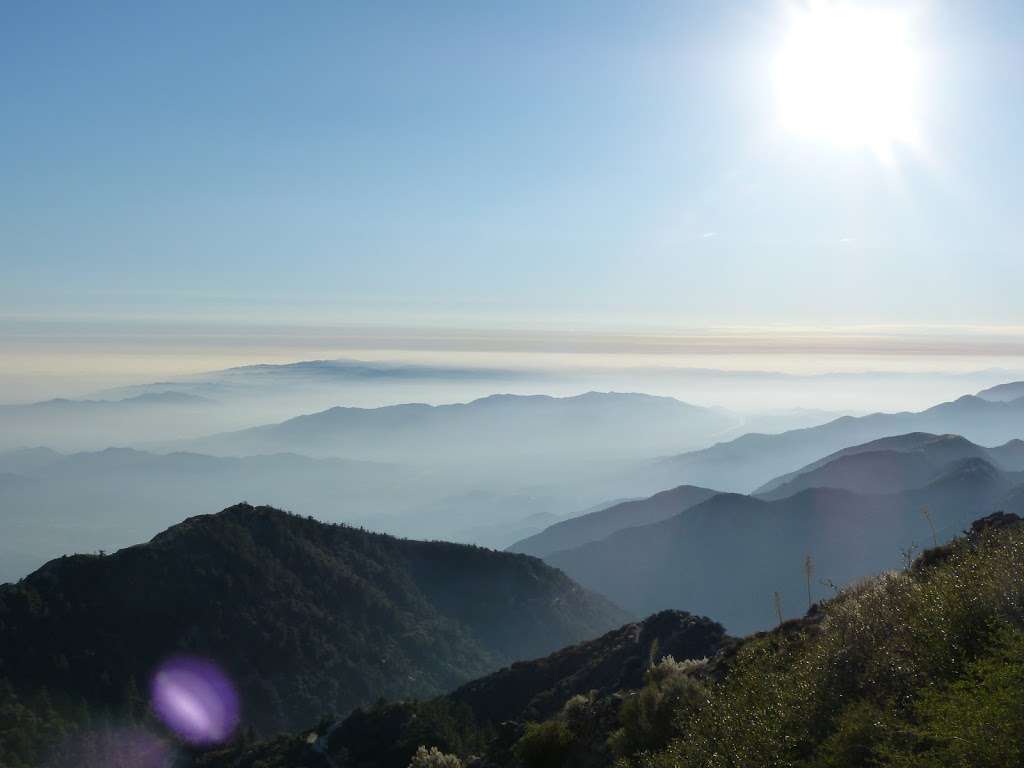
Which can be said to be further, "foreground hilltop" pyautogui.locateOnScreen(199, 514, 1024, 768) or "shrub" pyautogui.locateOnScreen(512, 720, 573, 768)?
"shrub" pyautogui.locateOnScreen(512, 720, 573, 768)

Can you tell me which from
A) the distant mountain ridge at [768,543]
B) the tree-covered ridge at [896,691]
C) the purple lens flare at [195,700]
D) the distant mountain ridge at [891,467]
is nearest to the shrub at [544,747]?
the tree-covered ridge at [896,691]

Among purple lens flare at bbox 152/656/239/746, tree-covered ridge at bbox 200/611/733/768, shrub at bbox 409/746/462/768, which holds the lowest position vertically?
purple lens flare at bbox 152/656/239/746

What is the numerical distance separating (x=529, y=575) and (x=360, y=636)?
31.5 m

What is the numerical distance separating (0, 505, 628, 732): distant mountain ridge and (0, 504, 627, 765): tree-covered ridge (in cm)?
16

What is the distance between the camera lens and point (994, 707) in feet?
32.8

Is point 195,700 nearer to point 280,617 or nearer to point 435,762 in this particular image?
point 280,617

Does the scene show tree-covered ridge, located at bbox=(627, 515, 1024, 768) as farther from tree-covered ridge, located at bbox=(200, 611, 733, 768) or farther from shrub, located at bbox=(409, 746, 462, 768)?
tree-covered ridge, located at bbox=(200, 611, 733, 768)

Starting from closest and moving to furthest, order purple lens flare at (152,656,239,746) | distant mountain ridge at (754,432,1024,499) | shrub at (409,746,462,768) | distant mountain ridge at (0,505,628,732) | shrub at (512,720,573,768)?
shrub at (512,720,573,768)
shrub at (409,746,462,768)
purple lens flare at (152,656,239,746)
distant mountain ridge at (0,505,628,732)
distant mountain ridge at (754,432,1024,499)

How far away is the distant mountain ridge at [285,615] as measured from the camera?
66125 millimetres

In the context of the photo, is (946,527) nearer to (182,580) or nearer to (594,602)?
(594,602)

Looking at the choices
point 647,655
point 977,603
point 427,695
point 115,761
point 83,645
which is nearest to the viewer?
point 977,603

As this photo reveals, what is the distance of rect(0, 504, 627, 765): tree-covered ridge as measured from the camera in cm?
6481

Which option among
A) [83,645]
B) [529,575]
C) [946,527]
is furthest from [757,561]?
[83,645]

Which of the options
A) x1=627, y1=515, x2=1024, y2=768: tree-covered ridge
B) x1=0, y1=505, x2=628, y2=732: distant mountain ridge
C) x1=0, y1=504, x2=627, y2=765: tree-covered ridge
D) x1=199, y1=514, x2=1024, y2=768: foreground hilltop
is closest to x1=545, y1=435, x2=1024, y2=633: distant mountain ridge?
x1=0, y1=505, x2=628, y2=732: distant mountain ridge
